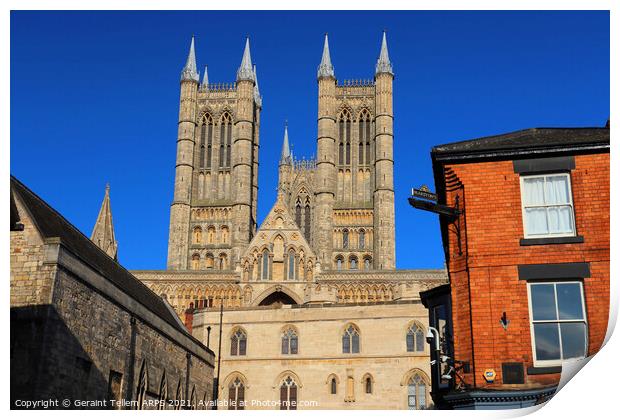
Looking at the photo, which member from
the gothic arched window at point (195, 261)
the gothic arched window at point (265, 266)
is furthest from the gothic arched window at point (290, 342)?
the gothic arched window at point (195, 261)

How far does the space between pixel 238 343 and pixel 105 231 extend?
2470cm

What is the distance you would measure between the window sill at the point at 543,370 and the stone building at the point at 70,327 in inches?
390

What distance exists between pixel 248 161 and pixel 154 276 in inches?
862

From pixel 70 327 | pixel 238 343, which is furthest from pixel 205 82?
pixel 70 327

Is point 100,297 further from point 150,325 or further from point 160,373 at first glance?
point 160,373

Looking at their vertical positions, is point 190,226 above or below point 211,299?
above

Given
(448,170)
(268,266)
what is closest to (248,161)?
(268,266)

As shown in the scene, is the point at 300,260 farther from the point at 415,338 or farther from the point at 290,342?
the point at 415,338

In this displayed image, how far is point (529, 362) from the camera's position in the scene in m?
16.1

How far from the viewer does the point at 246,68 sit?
314 ft

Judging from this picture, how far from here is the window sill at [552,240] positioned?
54.9 ft

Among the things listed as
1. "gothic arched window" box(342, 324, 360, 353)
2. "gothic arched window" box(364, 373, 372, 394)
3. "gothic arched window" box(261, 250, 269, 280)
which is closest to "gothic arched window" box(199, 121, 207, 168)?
"gothic arched window" box(261, 250, 269, 280)

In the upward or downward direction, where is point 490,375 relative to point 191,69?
downward
